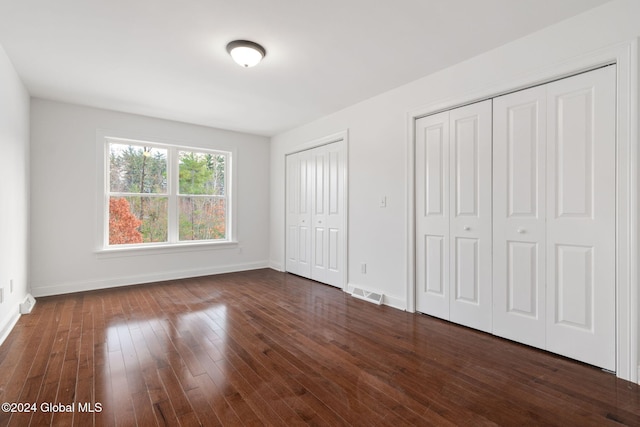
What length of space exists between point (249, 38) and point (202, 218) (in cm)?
352

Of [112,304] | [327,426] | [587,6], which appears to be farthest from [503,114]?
[112,304]

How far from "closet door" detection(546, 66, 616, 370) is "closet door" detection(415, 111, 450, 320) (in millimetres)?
893

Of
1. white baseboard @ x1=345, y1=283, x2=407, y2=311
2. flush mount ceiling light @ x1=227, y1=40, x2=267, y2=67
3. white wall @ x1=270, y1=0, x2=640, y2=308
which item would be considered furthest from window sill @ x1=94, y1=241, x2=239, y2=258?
flush mount ceiling light @ x1=227, y1=40, x2=267, y2=67

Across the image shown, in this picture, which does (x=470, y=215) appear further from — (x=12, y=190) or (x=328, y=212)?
(x=12, y=190)

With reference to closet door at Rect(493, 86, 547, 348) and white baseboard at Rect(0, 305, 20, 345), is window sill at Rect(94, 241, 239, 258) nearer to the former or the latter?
white baseboard at Rect(0, 305, 20, 345)

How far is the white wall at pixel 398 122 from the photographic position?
7.27 feet

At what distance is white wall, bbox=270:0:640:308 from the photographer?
221 cm

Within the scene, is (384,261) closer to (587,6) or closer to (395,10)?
(395,10)

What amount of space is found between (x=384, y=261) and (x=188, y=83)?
3071 mm

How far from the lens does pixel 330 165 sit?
4637 millimetres

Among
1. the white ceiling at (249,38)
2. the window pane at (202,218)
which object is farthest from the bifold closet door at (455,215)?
the window pane at (202,218)

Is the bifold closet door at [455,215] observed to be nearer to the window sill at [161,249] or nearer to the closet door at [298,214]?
the closet door at [298,214]

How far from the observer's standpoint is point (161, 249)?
4836 millimetres

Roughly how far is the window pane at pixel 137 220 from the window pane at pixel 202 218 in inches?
11.6
